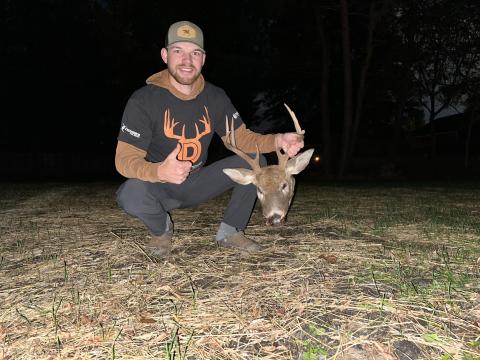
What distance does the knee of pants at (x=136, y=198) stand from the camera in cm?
385

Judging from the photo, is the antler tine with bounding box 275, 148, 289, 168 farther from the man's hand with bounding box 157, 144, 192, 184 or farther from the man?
the man's hand with bounding box 157, 144, 192, 184

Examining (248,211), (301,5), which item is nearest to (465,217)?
(248,211)

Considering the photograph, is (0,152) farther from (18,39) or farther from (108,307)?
(108,307)

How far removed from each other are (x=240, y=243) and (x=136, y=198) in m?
1.04

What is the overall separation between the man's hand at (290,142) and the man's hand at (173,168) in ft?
4.43

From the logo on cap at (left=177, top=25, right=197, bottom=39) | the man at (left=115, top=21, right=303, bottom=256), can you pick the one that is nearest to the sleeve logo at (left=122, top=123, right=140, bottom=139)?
the man at (left=115, top=21, right=303, bottom=256)

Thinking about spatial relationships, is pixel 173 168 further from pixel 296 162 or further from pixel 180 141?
pixel 296 162

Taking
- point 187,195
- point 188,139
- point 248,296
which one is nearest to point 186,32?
point 188,139

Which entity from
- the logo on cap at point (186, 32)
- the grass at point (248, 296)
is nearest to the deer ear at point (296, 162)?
the grass at point (248, 296)

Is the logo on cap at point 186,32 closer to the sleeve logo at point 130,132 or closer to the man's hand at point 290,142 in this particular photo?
the sleeve logo at point 130,132

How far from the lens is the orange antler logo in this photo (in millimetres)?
4180

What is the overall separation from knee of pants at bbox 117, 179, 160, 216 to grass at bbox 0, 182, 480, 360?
412 mm

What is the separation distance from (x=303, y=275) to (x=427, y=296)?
86cm

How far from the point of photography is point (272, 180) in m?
4.21
